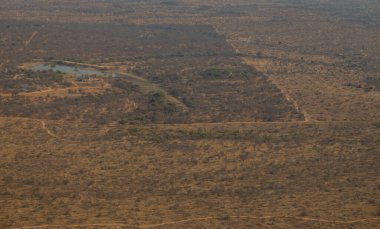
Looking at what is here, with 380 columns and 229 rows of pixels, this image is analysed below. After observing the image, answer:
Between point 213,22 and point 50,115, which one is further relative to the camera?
point 213,22

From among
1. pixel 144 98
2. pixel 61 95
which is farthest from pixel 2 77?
pixel 144 98

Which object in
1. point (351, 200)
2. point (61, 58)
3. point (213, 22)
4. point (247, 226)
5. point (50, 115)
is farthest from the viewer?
point (213, 22)

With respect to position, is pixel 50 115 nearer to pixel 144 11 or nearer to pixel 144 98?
pixel 144 98

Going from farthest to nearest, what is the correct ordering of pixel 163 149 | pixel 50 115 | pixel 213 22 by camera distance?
pixel 213 22 → pixel 50 115 → pixel 163 149

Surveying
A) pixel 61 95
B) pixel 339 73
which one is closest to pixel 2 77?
pixel 61 95

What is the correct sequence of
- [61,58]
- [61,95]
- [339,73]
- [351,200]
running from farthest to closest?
1. [61,58]
2. [339,73]
3. [61,95]
4. [351,200]

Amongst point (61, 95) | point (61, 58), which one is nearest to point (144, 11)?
point (61, 58)

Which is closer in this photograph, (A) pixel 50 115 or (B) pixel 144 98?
(A) pixel 50 115

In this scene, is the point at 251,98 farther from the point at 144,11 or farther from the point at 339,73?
the point at 144,11

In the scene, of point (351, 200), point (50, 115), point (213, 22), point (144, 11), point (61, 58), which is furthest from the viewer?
point (144, 11)
